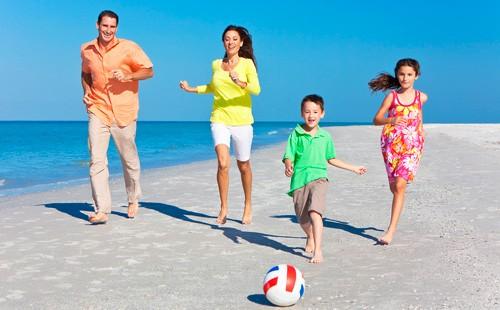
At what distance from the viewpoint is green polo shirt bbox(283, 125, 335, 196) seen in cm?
601

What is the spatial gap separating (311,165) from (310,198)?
0.98 feet

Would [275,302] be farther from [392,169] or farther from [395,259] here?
[392,169]

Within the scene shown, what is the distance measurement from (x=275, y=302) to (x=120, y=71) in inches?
155

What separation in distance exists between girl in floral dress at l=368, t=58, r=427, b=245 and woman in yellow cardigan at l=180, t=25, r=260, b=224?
1582 millimetres

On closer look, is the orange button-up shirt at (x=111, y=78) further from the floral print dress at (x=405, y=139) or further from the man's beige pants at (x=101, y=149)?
the floral print dress at (x=405, y=139)

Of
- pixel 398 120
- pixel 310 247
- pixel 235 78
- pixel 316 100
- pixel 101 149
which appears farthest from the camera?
pixel 101 149

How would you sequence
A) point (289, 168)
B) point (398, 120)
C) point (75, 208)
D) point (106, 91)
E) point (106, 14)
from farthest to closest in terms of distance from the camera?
point (75, 208) < point (106, 91) < point (106, 14) < point (398, 120) < point (289, 168)

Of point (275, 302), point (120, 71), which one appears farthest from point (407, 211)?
point (275, 302)

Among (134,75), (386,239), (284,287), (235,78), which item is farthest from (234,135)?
(284,287)

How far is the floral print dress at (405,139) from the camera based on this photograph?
22.0 feet

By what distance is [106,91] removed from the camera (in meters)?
7.89

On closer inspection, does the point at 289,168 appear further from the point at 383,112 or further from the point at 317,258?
the point at 383,112

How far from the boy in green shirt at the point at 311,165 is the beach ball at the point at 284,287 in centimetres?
126

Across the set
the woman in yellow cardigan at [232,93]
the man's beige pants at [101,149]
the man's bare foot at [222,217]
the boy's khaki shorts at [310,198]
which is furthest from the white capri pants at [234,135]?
the boy's khaki shorts at [310,198]
